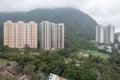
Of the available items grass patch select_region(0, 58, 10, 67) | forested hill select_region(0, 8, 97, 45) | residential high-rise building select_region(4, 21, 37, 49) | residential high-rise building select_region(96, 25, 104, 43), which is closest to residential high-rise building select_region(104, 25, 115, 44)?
residential high-rise building select_region(96, 25, 104, 43)

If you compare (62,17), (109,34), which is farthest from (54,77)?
(62,17)

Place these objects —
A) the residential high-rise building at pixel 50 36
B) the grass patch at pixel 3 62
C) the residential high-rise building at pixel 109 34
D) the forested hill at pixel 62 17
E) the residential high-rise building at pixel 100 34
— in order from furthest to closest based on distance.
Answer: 1. the forested hill at pixel 62 17
2. the residential high-rise building at pixel 100 34
3. the residential high-rise building at pixel 109 34
4. the residential high-rise building at pixel 50 36
5. the grass patch at pixel 3 62

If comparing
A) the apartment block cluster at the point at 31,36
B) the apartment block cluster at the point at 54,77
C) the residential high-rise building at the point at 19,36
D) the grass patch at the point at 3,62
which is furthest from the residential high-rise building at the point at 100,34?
the apartment block cluster at the point at 54,77

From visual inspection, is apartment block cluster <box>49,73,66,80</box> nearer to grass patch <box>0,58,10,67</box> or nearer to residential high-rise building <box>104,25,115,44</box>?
grass patch <box>0,58,10,67</box>

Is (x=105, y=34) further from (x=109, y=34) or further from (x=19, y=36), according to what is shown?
(x=19, y=36)

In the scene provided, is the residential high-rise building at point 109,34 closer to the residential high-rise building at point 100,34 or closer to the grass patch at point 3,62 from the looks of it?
the residential high-rise building at point 100,34

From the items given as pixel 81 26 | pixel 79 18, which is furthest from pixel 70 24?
pixel 79 18

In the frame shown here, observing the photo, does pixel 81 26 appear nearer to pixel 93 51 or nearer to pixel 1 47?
pixel 93 51
